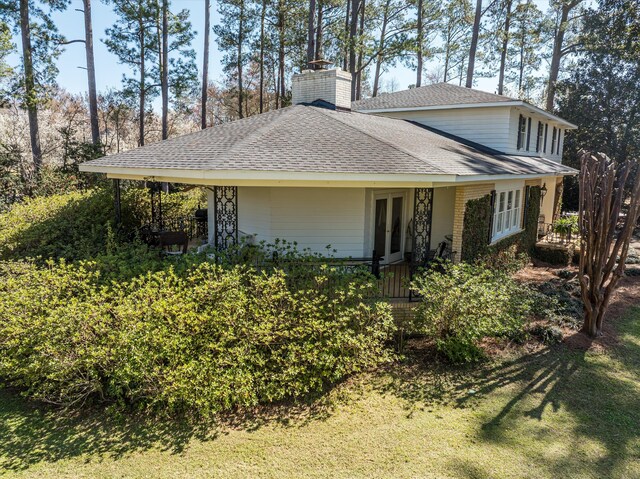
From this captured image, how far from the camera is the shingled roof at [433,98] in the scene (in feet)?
56.1

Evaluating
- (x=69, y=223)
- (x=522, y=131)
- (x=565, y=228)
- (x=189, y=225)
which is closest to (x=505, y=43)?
(x=522, y=131)

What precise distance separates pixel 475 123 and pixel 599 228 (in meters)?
9.69

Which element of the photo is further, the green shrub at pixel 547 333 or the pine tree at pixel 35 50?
the pine tree at pixel 35 50

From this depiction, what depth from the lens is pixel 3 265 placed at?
8195 millimetres

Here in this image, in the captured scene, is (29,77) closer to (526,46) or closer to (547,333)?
(547,333)

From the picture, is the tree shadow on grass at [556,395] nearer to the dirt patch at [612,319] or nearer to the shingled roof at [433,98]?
the dirt patch at [612,319]

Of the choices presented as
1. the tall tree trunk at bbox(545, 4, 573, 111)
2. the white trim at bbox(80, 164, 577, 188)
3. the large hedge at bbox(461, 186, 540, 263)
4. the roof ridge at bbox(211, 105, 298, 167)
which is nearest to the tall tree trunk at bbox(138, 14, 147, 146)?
the roof ridge at bbox(211, 105, 298, 167)

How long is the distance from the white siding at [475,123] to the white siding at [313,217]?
29.7 ft

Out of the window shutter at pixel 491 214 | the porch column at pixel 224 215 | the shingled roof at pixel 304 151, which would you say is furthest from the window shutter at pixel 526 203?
the porch column at pixel 224 215

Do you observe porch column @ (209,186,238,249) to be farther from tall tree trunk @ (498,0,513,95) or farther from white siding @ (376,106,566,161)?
tall tree trunk @ (498,0,513,95)

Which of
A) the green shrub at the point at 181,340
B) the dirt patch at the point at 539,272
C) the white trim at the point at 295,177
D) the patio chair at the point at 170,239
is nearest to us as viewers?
the green shrub at the point at 181,340

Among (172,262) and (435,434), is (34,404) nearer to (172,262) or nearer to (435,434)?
(172,262)

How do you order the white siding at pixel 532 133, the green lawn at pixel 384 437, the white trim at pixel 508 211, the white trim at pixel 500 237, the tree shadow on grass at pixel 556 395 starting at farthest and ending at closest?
1. the white siding at pixel 532 133
2. the white trim at pixel 508 211
3. the white trim at pixel 500 237
4. the tree shadow on grass at pixel 556 395
5. the green lawn at pixel 384 437

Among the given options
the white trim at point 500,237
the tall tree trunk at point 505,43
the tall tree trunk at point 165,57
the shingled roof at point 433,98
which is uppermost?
the tall tree trunk at point 505,43
